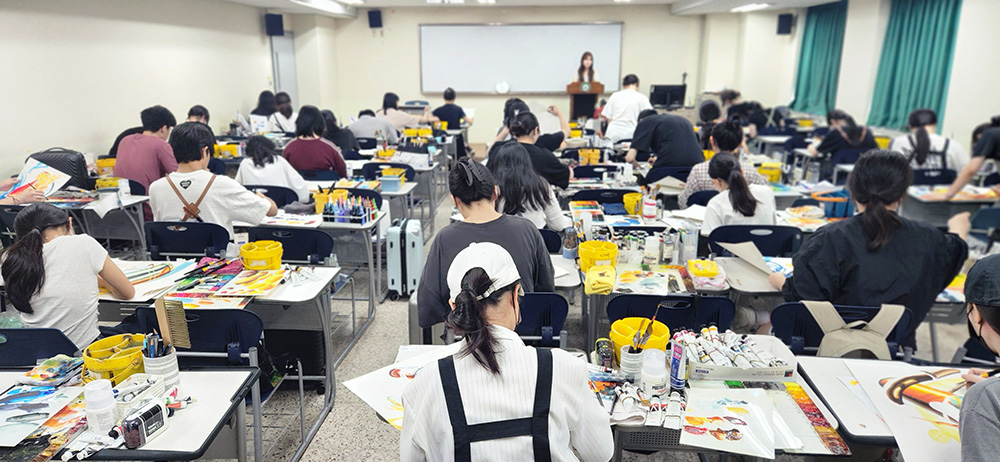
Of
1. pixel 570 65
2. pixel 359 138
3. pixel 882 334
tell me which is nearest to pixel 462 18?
pixel 570 65

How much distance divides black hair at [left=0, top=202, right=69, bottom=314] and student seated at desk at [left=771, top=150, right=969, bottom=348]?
3.21 m

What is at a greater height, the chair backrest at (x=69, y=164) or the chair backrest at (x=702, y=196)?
the chair backrest at (x=69, y=164)

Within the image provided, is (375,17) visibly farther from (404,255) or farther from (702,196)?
(702,196)

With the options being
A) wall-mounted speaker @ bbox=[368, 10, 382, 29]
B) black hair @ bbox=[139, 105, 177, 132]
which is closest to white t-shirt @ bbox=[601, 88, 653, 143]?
black hair @ bbox=[139, 105, 177, 132]

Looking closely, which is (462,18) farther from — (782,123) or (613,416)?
(613,416)

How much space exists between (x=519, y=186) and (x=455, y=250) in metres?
1.23

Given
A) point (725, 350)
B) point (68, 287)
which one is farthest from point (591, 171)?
point (68, 287)

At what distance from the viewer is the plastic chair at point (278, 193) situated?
14.9ft

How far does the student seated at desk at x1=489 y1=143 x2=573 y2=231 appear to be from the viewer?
11.9 feet

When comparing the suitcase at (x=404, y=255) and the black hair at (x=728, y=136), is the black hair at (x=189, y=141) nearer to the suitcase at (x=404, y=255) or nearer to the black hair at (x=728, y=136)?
the suitcase at (x=404, y=255)

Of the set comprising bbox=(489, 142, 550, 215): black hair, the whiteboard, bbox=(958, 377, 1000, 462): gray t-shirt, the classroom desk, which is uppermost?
the whiteboard

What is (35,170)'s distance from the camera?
180 inches

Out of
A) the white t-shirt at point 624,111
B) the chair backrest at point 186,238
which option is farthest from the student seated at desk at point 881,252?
the white t-shirt at point 624,111

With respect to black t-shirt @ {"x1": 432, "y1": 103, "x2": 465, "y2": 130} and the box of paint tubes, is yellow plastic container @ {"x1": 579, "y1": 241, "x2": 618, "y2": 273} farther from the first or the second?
black t-shirt @ {"x1": 432, "y1": 103, "x2": 465, "y2": 130}
